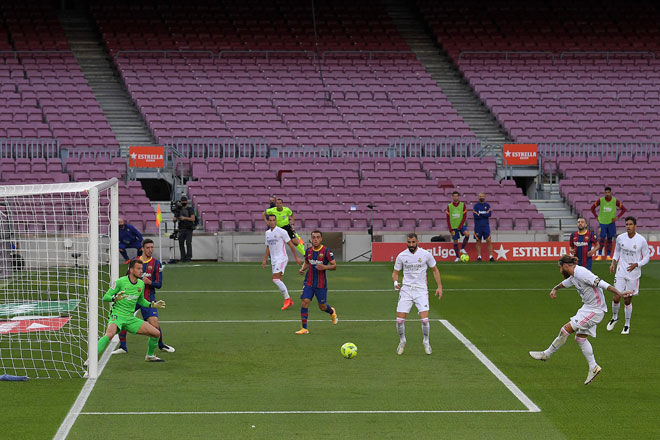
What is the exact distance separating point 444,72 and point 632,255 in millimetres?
28053

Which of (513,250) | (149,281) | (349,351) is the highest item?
(149,281)

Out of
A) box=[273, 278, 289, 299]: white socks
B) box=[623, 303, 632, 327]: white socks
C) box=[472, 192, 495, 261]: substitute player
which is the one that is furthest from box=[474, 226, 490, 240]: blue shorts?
box=[623, 303, 632, 327]: white socks

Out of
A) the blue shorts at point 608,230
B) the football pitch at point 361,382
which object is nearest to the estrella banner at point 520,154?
the blue shorts at point 608,230

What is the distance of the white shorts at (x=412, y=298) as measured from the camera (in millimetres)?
14766

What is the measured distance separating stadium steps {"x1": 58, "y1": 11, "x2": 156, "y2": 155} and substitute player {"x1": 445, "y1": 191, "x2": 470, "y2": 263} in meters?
13.4

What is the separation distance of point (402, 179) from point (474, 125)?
7.49 meters

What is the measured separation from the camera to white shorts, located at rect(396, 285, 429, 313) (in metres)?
14.8

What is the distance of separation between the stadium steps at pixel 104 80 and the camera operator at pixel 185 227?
802cm

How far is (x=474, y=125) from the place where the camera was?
39844mm

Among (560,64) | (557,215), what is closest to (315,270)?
(557,215)

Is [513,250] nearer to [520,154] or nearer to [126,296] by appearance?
[520,154]

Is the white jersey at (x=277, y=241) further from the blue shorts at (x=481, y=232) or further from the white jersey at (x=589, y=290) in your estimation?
the blue shorts at (x=481, y=232)

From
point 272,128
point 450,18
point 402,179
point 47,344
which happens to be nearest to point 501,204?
point 402,179

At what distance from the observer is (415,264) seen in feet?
48.3
